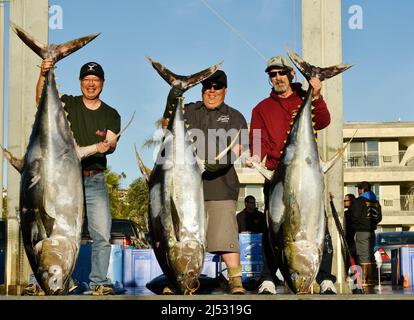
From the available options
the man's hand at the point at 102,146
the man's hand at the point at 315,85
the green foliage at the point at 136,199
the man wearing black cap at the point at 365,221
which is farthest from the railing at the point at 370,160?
the man's hand at the point at 102,146

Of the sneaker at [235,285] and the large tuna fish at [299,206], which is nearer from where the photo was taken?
the large tuna fish at [299,206]

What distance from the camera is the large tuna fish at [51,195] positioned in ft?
11.5

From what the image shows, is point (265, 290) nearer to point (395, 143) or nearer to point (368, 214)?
point (368, 214)

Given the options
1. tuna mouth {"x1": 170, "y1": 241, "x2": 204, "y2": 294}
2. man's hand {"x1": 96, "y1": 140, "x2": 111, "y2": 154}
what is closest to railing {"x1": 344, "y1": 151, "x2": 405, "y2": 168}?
man's hand {"x1": 96, "y1": 140, "x2": 111, "y2": 154}

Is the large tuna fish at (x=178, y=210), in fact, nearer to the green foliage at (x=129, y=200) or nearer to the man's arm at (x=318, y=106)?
the man's arm at (x=318, y=106)

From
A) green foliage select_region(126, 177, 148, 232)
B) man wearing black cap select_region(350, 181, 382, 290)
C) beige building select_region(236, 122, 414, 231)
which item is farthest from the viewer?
beige building select_region(236, 122, 414, 231)

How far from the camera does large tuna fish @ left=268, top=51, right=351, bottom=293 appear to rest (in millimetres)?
3559

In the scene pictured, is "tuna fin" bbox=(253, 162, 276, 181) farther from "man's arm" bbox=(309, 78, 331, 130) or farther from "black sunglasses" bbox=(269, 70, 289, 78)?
"black sunglasses" bbox=(269, 70, 289, 78)

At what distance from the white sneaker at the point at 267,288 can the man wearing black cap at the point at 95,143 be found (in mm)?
857

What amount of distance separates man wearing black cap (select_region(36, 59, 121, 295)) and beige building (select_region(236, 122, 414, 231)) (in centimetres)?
2720

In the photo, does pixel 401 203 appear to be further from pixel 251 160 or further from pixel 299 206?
pixel 299 206

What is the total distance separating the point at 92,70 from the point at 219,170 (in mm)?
922

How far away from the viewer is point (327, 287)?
13.0ft
